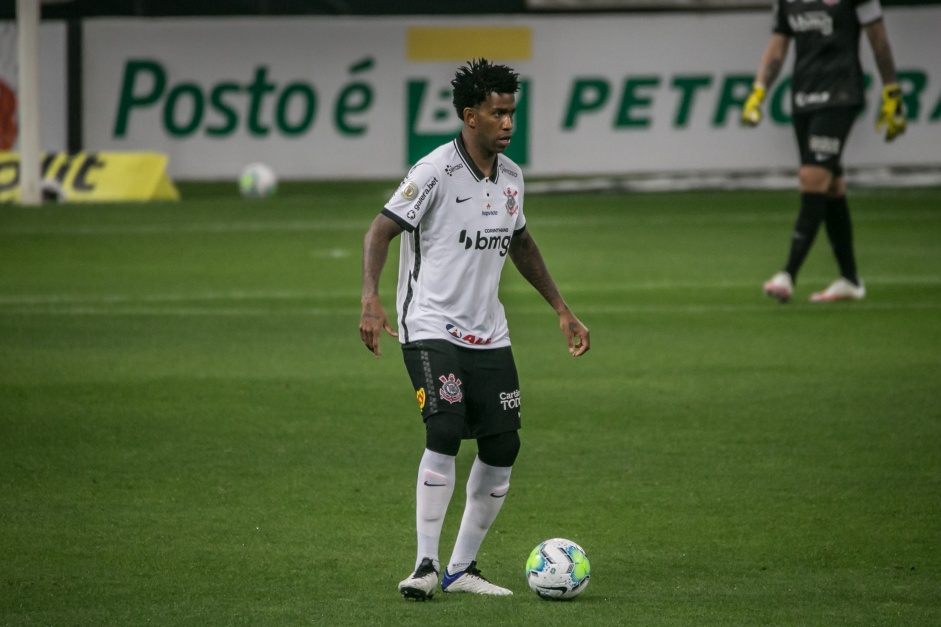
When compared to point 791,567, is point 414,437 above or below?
below

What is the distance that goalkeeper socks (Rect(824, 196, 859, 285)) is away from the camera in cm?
1105

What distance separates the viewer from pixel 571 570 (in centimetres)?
475

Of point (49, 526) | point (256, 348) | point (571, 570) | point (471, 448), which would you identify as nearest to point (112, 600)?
point (49, 526)

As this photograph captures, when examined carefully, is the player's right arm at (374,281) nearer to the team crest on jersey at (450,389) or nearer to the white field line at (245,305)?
the team crest on jersey at (450,389)

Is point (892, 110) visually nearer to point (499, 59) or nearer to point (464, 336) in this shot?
point (464, 336)

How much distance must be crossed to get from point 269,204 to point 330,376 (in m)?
10.8

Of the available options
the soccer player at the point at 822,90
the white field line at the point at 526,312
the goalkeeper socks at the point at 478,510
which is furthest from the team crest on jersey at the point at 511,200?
the soccer player at the point at 822,90

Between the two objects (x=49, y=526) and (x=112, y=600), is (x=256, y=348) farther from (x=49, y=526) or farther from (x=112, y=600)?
(x=112, y=600)

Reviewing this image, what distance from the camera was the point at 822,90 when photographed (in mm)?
10859

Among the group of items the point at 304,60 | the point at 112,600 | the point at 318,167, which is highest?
the point at 112,600

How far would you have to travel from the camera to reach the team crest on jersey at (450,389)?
15.9ft

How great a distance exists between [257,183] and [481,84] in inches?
603

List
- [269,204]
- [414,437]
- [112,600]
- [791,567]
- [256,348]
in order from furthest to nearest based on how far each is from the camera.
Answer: [269,204]
[256,348]
[414,437]
[791,567]
[112,600]

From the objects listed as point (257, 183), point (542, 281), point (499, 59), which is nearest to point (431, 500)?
point (542, 281)
